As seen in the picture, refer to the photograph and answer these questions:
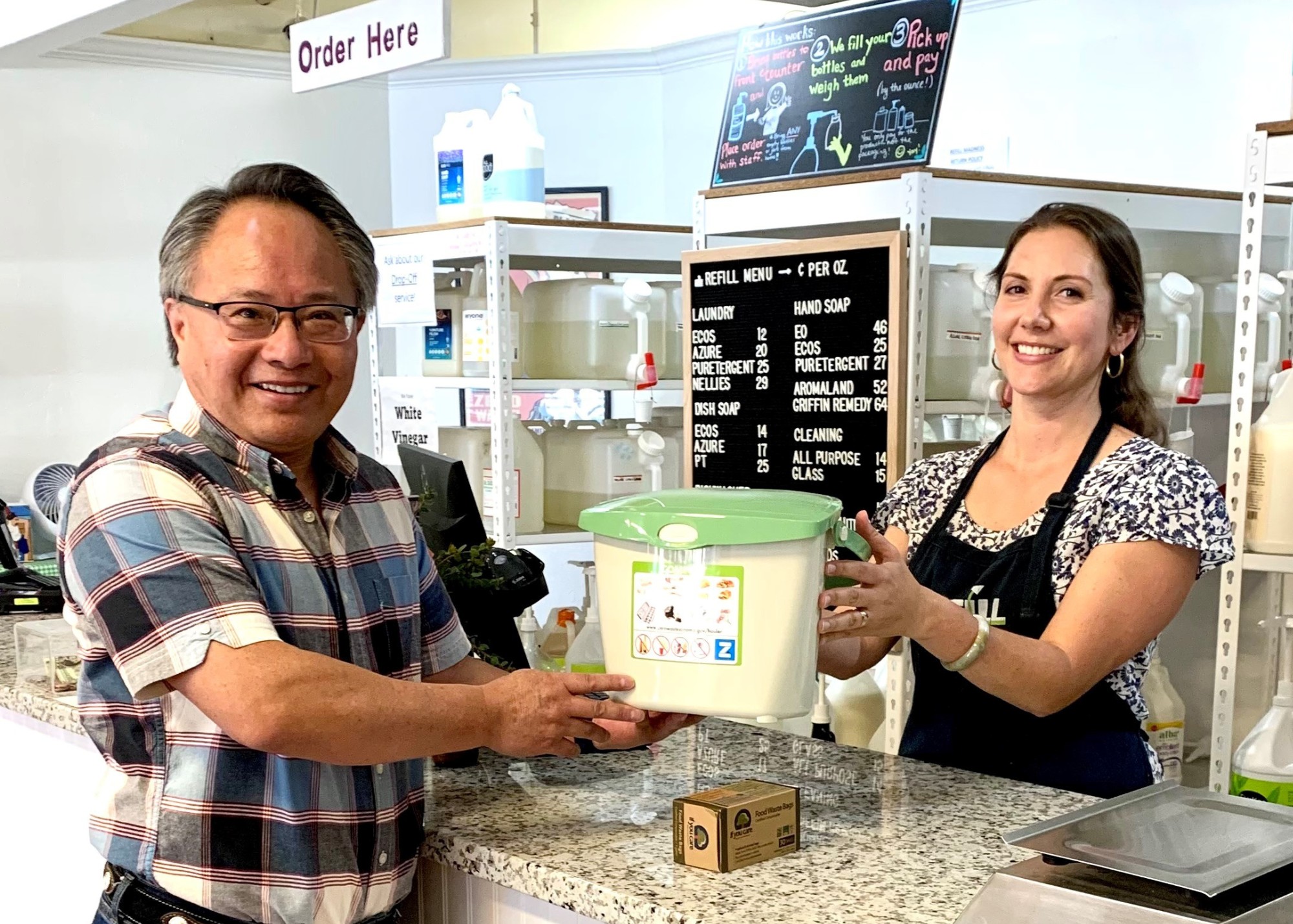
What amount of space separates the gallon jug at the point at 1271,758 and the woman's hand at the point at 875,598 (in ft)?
3.19

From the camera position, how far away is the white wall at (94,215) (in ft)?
18.6

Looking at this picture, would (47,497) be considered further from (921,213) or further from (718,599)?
(718,599)

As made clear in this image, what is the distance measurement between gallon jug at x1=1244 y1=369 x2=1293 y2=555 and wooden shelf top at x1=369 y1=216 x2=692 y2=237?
6.66 ft

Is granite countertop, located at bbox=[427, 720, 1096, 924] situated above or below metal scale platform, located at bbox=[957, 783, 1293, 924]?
below

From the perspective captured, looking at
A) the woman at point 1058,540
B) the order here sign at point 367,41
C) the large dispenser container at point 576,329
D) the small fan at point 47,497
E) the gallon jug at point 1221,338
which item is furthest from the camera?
the small fan at point 47,497

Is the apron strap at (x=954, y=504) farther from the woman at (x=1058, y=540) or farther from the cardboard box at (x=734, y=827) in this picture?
the cardboard box at (x=734, y=827)

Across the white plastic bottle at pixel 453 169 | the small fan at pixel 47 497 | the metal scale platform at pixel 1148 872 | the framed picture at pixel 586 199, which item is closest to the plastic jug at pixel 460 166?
the white plastic bottle at pixel 453 169

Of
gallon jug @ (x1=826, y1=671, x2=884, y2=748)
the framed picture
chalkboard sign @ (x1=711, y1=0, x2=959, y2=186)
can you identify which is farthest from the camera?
the framed picture

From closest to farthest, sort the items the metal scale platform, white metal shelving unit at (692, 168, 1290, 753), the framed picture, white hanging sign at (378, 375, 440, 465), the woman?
the metal scale platform, the woman, white metal shelving unit at (692, 168, 1290, 753), white hanging sign at (378, 375, 440, 465), the framed picture

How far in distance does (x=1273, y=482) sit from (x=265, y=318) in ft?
5.94

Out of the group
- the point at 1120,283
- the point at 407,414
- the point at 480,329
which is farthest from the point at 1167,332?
the point at 407,414

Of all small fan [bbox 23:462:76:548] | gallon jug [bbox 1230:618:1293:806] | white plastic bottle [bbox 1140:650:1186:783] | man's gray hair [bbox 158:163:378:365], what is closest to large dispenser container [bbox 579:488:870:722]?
man's gray hair [bbox 158:163:378:365]

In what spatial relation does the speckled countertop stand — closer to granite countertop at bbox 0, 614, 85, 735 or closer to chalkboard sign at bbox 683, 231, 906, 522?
granite countertop at bbox 0, 614, 85, 735

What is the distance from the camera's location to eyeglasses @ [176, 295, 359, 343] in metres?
1.46
